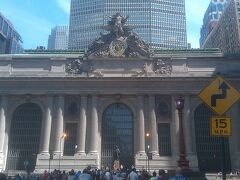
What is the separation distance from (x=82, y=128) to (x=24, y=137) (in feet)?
31.9

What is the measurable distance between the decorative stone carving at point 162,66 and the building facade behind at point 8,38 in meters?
98.9

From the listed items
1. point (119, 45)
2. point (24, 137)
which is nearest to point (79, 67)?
point (119, 45)

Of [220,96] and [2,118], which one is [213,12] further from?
[220,96]

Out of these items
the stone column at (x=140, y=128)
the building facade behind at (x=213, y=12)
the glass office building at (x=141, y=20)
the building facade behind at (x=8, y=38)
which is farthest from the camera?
the building facade behind at (x=213, y=12)

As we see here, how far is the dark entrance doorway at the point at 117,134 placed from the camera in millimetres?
55688

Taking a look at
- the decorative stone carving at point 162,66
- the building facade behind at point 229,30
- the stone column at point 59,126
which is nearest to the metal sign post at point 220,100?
the stone column at point 59,126

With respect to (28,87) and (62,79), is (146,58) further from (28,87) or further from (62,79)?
(28,87)

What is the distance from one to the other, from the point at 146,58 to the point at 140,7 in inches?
3251

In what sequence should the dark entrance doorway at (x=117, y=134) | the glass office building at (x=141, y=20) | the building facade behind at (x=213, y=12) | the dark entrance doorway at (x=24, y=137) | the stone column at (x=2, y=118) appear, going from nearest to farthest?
the dark entrance doorway at (x=117, y=134), the stone column at (x=2, y=118), the dark entrance doorway at (x=24, y=137), the glass office building at (x=141, y=20), the building facade behind at (x=213, y=12)

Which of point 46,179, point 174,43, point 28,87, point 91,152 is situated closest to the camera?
point 46,179

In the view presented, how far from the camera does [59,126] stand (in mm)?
55812

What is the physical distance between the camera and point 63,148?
5594 centimetres

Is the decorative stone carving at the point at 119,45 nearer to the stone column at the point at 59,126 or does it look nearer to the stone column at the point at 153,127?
the stone column at the point at 153,127

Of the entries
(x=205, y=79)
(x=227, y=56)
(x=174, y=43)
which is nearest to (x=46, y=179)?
(x=205, y=79)
